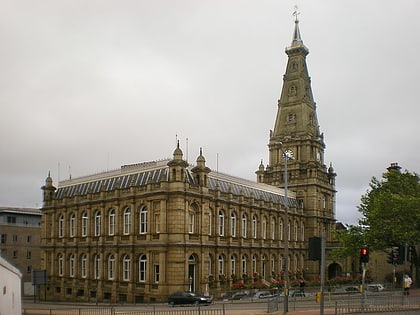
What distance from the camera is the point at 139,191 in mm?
60219

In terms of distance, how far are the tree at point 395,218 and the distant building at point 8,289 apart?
35.3 meters

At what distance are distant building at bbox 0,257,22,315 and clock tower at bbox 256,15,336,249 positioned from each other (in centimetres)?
6019

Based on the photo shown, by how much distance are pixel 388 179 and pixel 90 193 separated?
33722 mm

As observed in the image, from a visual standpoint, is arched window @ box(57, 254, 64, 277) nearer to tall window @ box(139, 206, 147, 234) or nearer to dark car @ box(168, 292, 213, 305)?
tall window @ box(139, 206, 147, 234)

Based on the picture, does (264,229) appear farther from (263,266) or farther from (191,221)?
(191,221)

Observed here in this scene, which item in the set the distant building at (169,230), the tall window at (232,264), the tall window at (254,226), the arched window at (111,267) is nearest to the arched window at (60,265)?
the distant building at (169,230)

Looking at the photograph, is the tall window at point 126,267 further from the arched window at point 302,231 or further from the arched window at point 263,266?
the arched window at point 302,231

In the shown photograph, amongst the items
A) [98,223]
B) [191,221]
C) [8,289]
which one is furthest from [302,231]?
[8,289]

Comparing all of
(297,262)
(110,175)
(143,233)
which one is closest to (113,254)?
(143,233)

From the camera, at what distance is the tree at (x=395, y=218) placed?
5366 centimetres

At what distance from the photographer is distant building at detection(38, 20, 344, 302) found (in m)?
57.4

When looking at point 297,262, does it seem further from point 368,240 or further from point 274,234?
point 368,240

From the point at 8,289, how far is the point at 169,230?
31853 mm

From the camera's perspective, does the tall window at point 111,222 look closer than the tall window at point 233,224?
Yes
